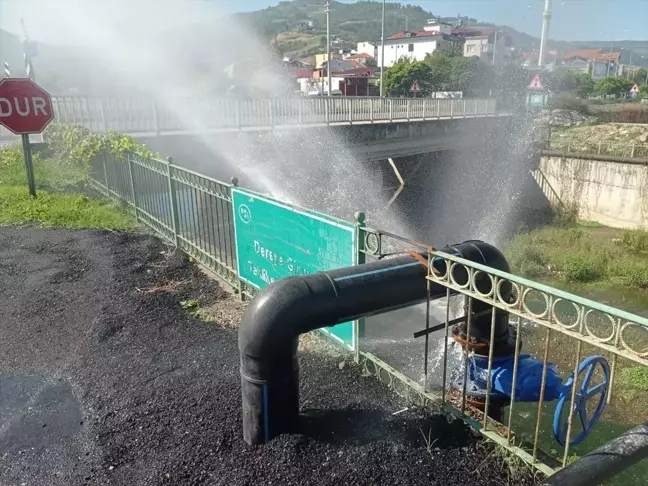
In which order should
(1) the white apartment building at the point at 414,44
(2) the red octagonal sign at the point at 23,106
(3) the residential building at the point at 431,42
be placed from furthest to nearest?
(1) the white apartment building at the point at 414,44
(3) the residential building at the point at 431,42
(2) the red octagonal sign at the point at 23,106

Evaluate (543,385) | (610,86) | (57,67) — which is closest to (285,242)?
(543,385)

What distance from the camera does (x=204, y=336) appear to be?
5.03m

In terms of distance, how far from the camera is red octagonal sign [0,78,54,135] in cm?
1005

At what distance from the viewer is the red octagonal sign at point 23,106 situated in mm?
10047

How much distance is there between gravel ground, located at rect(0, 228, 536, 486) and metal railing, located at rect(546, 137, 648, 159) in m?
22.0

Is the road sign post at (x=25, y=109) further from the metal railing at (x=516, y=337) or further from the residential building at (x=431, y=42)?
the residential building at (x=431, y=42)

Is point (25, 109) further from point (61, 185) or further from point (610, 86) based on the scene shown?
point (610, 86)

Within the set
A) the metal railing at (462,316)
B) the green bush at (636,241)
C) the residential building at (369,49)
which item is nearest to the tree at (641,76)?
the green bush at (636,241)

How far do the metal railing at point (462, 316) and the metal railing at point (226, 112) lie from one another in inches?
87.7

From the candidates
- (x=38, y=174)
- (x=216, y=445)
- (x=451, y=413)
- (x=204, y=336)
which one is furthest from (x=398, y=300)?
(x=38, y=174)

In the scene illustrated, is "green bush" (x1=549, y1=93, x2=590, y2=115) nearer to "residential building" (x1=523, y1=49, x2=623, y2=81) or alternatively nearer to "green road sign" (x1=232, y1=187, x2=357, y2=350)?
"residential building" (x1=523, y1=49, x2=623, y2=81)

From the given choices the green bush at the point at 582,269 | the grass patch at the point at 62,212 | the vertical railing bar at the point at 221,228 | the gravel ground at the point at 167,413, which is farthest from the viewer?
the green bush at the point at 582,269

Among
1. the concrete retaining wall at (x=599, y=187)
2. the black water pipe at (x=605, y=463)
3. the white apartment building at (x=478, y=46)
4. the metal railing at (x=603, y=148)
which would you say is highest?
the white apartment building at (x=478, y=46)

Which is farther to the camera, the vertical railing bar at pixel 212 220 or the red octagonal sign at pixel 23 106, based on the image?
the red octagonal sign at pixel 23 106
